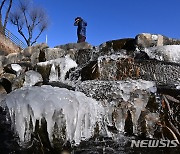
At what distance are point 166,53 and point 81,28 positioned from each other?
5449 mm

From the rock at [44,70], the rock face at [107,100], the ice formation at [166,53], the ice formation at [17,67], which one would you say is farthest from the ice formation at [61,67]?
the ice formation at [166,53]

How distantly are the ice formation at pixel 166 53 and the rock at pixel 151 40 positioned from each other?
0.99 m

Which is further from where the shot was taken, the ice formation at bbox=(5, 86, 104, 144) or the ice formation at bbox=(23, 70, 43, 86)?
the ice formation at bbox=(23, 70, 43, 86)

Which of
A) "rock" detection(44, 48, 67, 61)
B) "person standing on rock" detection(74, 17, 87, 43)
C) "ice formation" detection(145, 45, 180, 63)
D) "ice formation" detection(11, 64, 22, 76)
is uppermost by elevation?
"person standing on rock" detection(74, 17, 87, 43)

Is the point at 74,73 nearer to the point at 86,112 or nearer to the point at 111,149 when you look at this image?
the point at 86,112

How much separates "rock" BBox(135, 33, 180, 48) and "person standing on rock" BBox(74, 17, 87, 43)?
401 cm

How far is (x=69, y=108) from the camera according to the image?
370 cm

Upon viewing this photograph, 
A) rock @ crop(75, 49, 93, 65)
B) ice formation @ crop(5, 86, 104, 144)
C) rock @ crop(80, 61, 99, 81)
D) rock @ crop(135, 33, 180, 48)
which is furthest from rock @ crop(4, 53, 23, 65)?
ice formation @ crop(5, 86, 104, 144)

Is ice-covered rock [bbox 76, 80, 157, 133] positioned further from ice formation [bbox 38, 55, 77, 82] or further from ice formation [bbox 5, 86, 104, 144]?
ice formation [bbox 38, 55, 77, 82]

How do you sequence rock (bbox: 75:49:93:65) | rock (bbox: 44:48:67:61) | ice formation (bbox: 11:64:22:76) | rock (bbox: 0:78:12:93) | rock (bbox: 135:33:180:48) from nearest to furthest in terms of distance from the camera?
rock (bbox: 0:78:12:93) → rock (bbox: 135:33:180:48) → rock (bbox: 75:49:93:65) → ice formation (bbox: 11:64:22:76) → rock (bbox: 44:48:67:61)

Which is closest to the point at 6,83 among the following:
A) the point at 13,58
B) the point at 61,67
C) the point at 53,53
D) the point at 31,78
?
the point at 31,78

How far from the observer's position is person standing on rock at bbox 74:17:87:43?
39.1 feet

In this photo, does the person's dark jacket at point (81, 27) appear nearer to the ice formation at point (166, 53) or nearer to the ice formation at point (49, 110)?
the ice formation at point (166, 53)

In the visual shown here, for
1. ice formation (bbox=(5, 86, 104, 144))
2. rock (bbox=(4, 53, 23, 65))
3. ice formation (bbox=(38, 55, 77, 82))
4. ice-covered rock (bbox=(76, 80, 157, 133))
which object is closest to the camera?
ice formation (bbox=(5, 86, 104, 144))
